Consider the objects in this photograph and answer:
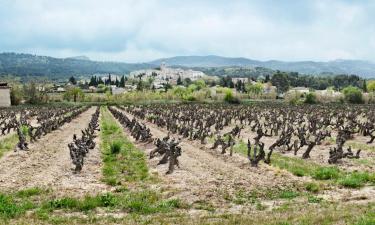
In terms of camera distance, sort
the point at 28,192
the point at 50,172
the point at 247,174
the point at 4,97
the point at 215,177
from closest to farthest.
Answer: the point at 28,192
the point at 215,177
the point at 247,174
the point at 50,172
the point at 4,97

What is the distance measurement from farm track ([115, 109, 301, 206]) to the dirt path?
2.68 m

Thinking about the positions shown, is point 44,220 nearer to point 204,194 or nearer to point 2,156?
point 204,194

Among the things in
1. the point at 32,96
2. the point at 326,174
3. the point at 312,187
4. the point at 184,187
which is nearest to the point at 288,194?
the point at 312,187

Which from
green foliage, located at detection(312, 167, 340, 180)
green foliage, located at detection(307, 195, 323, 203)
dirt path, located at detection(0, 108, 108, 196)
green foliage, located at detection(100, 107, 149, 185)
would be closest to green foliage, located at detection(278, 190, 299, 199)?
green foliage, located at detection(307, 195, 323, 203)

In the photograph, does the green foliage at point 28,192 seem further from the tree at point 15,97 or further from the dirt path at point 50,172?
the tree at point 15,97

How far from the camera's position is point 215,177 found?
19234 mm

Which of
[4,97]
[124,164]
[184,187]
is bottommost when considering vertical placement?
[4,97]

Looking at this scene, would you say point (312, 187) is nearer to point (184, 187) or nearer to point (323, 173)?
point (323, 173)

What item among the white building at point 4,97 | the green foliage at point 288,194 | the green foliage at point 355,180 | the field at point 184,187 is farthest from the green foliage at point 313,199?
the white building at point 4,97

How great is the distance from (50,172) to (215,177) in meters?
6.53

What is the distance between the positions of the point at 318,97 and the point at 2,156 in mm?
121835

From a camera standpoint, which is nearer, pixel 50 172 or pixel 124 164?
pixel 50 172

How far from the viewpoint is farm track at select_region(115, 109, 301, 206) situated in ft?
53.4

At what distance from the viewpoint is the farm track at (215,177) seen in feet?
53.4
